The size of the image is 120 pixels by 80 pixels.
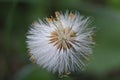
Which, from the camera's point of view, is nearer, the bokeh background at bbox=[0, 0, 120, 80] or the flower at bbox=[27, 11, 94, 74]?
the flower at bbox=[27, 11, 94, 74]

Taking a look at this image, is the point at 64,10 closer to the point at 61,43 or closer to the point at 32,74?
the point at 32,74

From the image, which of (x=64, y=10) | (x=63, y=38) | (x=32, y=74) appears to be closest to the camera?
(x=63, y=38)

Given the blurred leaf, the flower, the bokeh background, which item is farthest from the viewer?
the bokeh background

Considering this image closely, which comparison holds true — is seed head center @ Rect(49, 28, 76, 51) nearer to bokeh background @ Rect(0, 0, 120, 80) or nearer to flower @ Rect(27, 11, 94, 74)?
flower @ Rect(27, 11, 94, 74)

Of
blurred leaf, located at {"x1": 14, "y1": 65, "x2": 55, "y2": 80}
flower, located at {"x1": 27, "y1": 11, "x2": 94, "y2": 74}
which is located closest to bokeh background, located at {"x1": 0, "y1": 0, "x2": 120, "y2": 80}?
blurred leaf, located at {"x1": 14, "y1": 65, "x2": 55, "y2": 80}

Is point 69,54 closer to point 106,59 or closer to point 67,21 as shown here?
point 67,21

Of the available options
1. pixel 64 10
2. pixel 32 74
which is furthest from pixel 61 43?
pixel 64 10

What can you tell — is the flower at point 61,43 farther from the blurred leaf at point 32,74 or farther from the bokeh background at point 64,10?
the bokeh background at point 64,10

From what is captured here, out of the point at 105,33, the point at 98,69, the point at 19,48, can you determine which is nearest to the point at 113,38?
the point at 105,33

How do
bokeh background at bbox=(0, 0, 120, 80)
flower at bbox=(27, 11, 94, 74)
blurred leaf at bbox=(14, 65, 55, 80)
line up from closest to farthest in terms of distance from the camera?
flower at bbox=(27, 11, 94, 74), blurred leaf at bbox=(14, 65, 55, 80), bokeh background at bbox=(0, 0, 120, 80)
